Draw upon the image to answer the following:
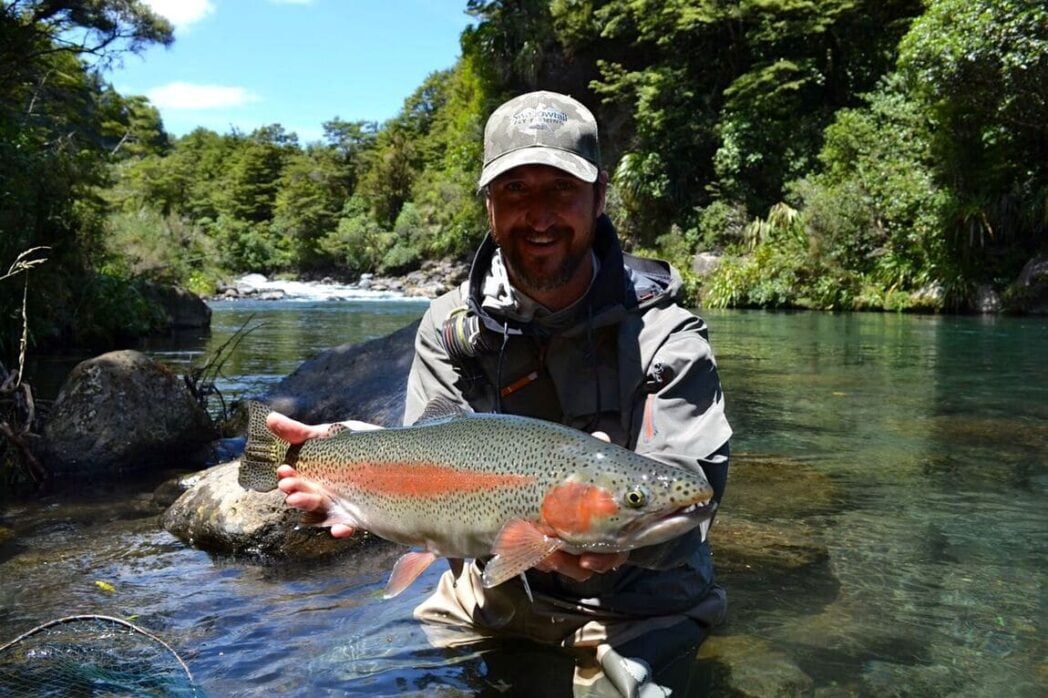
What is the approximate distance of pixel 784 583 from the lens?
14.9ft

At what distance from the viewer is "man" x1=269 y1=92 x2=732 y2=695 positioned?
286 cm

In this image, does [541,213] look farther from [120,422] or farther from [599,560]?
[120,422]

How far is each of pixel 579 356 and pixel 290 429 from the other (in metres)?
1.10

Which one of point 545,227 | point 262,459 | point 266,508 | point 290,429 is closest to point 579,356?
point 545,227

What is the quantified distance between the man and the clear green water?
0.44m

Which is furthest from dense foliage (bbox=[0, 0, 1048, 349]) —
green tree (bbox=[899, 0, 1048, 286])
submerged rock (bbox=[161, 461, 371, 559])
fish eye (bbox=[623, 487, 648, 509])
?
fish eye (bbox=[623, 487, 648, 509])

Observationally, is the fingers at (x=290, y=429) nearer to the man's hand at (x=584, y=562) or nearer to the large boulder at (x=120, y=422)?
the man's hand at (x=584, y=562)

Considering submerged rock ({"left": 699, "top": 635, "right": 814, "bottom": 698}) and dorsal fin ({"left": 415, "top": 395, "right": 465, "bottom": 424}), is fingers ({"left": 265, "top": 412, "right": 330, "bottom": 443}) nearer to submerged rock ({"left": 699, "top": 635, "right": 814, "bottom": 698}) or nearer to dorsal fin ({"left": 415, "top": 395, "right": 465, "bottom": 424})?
dorsal fin ({"left": 415, "top": 395, "right": 465, "bottom": 424})

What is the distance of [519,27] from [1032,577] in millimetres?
43196

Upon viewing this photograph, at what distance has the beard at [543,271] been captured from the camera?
2992 millimetres

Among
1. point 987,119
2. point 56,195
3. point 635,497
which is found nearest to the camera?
point 635,497

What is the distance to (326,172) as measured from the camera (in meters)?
79.3

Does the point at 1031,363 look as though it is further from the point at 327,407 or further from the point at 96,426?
the point at 96,426

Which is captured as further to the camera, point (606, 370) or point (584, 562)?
point (606, 370)
